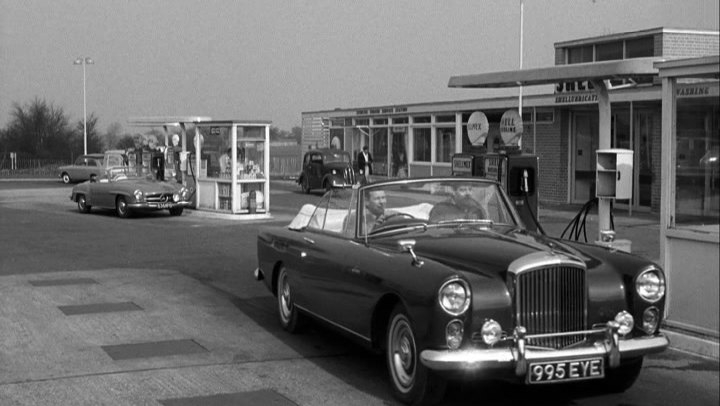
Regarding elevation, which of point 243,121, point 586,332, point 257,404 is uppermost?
point 243,121

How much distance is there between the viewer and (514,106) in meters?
30.5

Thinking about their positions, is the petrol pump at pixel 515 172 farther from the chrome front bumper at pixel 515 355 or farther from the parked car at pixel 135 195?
the parked car at pixel 135 195

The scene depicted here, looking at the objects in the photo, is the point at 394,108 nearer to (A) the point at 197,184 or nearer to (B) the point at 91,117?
(A) the point at 197,184

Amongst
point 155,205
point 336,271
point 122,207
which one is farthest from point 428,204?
point 122,207

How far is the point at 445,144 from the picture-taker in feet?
118

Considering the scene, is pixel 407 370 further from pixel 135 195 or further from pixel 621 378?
pixel 135 195

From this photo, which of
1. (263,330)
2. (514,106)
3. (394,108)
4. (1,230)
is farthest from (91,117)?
(263,330)

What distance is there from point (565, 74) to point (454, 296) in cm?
497

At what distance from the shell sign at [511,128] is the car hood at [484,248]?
6.84 metres

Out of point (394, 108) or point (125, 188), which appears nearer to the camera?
point (125, 188)

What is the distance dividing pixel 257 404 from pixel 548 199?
24012mm

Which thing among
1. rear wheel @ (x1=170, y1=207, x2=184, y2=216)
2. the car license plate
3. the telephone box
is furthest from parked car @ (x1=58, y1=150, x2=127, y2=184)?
the car license plate

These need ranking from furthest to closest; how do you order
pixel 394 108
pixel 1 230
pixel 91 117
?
pixel 91 117 < pixel 394 108 < pixel 1 230

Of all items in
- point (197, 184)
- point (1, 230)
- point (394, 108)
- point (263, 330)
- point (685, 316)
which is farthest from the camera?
point (394, 108)
